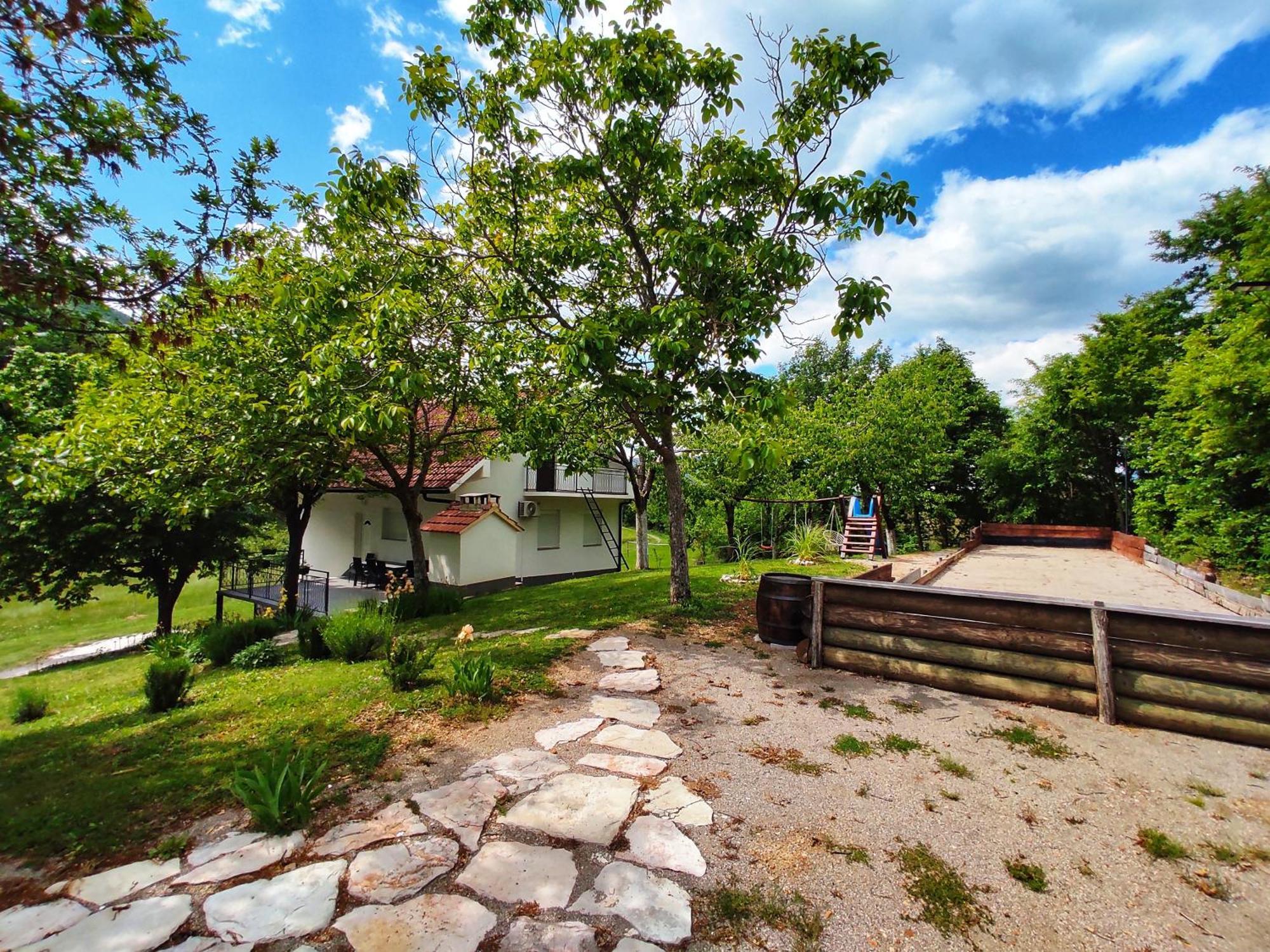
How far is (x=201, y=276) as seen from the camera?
135 inches

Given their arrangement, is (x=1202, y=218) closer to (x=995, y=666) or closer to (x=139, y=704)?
(x=995, y=666)

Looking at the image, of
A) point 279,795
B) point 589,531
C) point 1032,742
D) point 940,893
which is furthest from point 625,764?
point 589,531

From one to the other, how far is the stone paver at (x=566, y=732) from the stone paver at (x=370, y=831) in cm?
106

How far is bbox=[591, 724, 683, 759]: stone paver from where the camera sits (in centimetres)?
364

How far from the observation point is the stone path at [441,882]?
2.03m

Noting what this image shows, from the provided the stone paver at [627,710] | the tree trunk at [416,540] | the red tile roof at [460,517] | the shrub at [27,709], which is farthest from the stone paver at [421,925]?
the red tile roof at [460,517]

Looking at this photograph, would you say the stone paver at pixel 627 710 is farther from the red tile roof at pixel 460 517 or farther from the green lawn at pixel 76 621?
the green lawn at pixel 76 621

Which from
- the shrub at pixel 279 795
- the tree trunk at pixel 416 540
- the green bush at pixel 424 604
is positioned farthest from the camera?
the tree trunk at pixel 416 540

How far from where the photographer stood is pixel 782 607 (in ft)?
19.5

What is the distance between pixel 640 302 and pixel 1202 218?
20.3 meters

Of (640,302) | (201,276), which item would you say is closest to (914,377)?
(640,302)

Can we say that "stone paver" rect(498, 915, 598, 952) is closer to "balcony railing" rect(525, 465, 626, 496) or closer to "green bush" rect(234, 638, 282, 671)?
"green bush" rect(234, 638, 282, 671)

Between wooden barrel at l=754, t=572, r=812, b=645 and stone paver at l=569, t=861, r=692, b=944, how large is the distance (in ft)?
12.7

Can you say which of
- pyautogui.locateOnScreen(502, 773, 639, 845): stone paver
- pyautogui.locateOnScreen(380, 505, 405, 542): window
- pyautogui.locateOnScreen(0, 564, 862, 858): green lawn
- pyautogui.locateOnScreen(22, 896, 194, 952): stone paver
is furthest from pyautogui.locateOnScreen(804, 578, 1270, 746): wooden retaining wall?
pyautogui.locateOnScreen(380, 505, 405, 542): window
